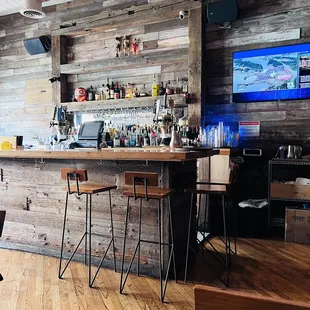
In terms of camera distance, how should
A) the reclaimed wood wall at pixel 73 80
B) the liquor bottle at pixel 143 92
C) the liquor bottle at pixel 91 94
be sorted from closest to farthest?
the reclaimed wood wall at pixel 73 80, the liquor bottle at pixel 143 92, the liquor bottle at pixel 91 94

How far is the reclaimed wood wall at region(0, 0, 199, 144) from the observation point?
16.6 feet

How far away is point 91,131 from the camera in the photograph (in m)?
Result: 4.01

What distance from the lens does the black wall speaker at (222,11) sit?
4410mm

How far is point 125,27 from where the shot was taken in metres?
5.50

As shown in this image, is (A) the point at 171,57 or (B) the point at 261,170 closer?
(B) the point at 261,170

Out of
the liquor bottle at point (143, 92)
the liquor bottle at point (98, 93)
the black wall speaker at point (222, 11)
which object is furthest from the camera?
the liquor bottle at point (98, 93)

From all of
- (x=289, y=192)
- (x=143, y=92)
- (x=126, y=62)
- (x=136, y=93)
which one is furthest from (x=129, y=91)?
(x=289, y=192)

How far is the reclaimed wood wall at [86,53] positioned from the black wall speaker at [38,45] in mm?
166

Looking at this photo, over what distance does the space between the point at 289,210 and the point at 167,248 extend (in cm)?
181

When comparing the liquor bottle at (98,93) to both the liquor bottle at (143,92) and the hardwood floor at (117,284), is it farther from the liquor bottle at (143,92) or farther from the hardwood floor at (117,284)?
the hardwood floor at (117,284)

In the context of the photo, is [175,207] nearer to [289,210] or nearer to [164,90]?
[289,210]

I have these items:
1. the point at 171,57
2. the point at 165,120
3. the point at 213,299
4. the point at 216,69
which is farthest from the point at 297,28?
the point at 213,299

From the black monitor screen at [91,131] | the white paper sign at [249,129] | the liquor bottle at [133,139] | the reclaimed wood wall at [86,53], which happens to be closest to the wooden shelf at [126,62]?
the reclaimed wood wall at [86,53]

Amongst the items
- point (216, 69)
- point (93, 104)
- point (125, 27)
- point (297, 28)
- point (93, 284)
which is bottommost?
point (93, 284)
